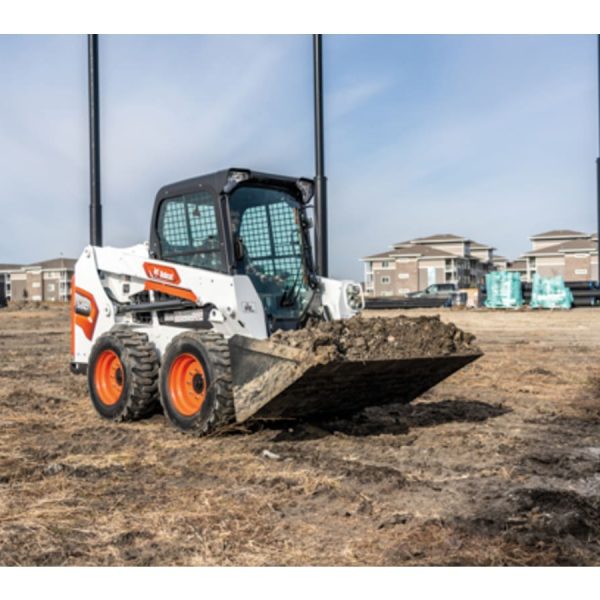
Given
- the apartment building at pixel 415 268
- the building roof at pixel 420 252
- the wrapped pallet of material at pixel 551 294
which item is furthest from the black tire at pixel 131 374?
the building roof at pixel 420 252

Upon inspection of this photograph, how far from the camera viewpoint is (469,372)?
13102mm

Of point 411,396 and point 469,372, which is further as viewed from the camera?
→ point 469,372

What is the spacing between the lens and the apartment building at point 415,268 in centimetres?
9181

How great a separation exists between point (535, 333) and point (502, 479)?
17.5m

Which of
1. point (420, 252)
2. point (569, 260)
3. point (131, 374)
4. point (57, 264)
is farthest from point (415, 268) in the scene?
point (131, 374)

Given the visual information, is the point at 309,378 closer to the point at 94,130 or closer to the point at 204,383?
the point at 204,383

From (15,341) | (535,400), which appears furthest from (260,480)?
(15,341)

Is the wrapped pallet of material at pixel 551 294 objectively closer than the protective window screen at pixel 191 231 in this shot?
No

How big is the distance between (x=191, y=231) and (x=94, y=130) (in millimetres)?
4521

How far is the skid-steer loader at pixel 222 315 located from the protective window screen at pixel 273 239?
1 centimetres

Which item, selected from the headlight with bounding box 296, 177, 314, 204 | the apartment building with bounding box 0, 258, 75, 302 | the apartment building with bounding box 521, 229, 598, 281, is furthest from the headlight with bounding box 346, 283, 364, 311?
the apartment building with bounding box 0, 258, 75, 302

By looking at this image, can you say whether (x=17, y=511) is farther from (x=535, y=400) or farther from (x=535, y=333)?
(x=535, y=333)

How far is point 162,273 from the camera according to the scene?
842 centimetres

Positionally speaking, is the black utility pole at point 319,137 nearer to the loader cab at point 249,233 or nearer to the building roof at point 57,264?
the loader cab at point 249,233
